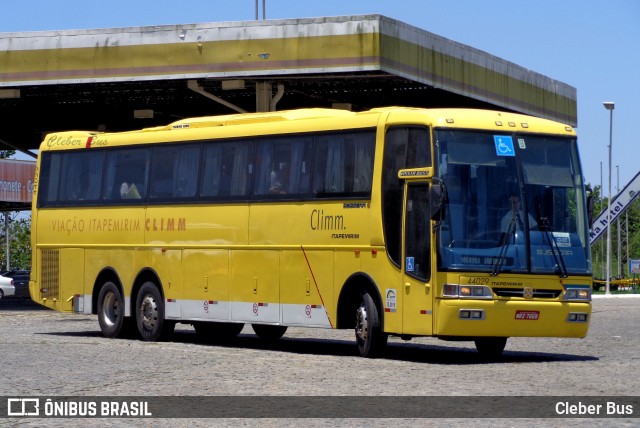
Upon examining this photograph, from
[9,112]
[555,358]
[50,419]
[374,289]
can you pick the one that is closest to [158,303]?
[374,289]

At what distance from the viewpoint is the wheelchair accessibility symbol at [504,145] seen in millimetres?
19672

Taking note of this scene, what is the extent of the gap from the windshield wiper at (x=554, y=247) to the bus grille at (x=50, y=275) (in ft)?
36.0

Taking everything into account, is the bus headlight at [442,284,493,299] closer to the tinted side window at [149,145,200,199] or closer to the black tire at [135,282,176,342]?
the tinted side window at [149,145,200,199]

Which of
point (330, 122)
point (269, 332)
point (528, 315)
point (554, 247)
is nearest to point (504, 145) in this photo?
point (554, 247)

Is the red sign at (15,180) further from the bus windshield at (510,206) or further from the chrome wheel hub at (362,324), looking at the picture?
the bus windshield at (510,206)

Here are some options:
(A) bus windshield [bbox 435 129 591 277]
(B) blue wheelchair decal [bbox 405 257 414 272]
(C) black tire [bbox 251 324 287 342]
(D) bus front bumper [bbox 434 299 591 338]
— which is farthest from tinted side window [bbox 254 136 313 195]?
(C) black tire [bbox 251 324 287 342]

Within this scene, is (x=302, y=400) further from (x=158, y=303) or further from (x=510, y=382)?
(x=158, y=303)

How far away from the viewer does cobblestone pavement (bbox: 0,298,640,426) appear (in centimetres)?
1465

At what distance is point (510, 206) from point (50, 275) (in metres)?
11.1

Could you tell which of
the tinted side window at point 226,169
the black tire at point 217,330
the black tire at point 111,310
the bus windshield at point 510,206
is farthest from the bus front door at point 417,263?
the black tire at point 111,310

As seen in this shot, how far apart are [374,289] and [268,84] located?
16.9 metres

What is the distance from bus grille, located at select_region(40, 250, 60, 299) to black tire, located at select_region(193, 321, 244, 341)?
2.89 metres

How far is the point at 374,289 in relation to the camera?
2020 cm

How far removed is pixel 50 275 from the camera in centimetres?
2727
